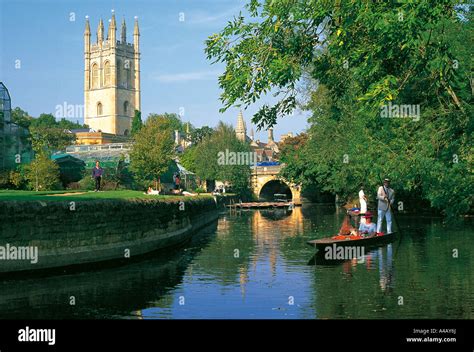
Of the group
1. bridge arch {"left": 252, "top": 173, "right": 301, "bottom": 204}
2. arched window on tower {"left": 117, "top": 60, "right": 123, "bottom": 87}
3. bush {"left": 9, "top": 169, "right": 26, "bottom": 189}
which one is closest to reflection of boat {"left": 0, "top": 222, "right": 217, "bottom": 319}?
bush {"left": 9, "top": 169, "right": 26, "bottom": 189}

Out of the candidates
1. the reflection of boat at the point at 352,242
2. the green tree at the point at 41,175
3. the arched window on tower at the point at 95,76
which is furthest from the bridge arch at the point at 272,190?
the reflection of boat at the point at 352,242

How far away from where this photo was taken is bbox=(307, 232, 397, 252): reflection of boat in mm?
22016

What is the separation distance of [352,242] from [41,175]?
2592 cm

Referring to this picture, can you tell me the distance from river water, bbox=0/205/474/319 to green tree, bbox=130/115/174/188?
1079 inches

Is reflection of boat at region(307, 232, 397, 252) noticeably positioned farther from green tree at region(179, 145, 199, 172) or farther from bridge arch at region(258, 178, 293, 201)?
bridge arch at region(258, 178, 293, 201)

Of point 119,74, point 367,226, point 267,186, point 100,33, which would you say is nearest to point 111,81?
point 119,74

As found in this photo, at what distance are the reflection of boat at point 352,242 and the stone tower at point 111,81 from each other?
155 m

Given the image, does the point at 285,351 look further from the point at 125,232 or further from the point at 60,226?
the point at 125,232

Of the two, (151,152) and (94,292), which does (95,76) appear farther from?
(94,292)

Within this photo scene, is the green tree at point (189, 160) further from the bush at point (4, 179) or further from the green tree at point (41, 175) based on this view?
the bush at point (4, 179)

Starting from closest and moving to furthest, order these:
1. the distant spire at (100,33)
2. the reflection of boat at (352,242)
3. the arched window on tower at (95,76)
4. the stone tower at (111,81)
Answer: the reflection of boat at (352,242) < the stone tower at (111,81) < the arched window on tower at (95,76) < the distant spire at (100,33)

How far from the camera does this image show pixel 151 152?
175ft

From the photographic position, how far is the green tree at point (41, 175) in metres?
41.5

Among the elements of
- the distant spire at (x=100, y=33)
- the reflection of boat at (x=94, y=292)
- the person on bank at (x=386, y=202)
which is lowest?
the reflection of boat at (x=94, y=292)
